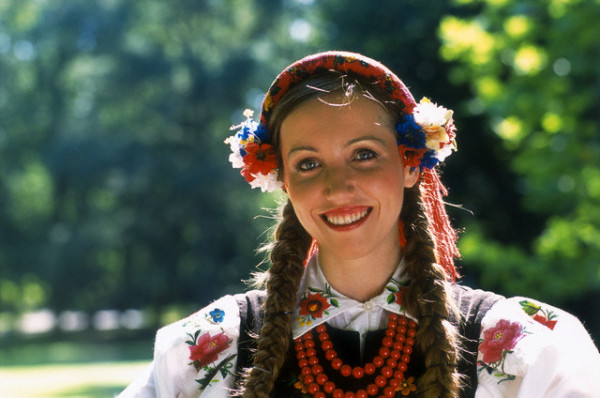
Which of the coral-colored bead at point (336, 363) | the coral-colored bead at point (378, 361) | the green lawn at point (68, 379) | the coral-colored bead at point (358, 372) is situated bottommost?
the coral-colored bead at point (358, 372)

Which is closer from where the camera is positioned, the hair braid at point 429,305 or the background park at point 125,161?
the hair braid at point 429,305

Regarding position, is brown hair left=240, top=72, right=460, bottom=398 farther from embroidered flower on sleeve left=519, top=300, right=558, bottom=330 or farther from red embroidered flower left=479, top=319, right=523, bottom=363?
embroidered flower on sleeve left=519, top=300, right=558, bottom=330

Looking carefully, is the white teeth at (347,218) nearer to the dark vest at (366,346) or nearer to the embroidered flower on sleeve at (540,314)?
the dark vest at (366,346)

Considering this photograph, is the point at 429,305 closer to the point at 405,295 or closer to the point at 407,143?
the point at 405,295

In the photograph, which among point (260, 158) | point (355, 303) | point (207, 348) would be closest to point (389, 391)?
point (355, 303)

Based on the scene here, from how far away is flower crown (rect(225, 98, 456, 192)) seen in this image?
206 centimetres

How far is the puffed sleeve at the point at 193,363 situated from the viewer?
78.2 inches

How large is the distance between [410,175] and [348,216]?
260 mm

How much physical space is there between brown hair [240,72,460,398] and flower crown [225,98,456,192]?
0.04 m

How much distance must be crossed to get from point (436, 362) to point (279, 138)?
2.38 feet

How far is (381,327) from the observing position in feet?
6.70

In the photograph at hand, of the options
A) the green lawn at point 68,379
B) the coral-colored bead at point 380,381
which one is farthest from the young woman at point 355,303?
the green lawn at point 68,379

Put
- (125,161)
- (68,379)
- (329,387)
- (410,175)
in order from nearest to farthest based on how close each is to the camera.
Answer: (329,387) < (410,175) < (68,379) < (125,161)

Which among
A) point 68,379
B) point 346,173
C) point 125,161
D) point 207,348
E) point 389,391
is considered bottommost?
point 389,391
